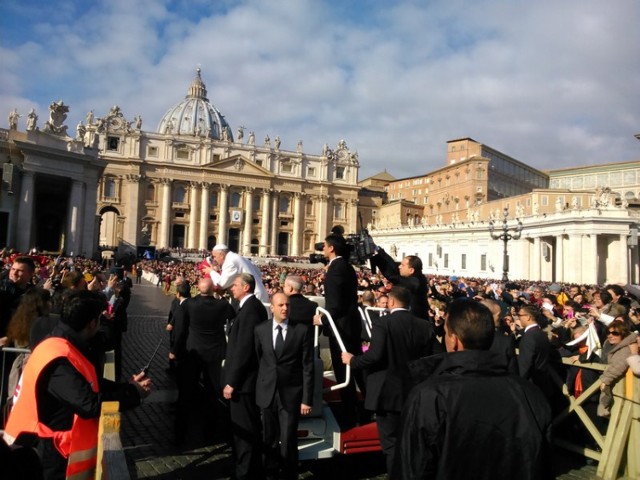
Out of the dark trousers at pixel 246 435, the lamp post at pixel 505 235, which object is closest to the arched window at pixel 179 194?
the lamp post at pixel 505 235

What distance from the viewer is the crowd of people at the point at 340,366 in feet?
6.28

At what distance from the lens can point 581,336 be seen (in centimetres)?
619

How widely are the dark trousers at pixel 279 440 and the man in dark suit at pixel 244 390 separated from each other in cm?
12

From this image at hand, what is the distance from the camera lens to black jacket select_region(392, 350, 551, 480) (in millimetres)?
1883

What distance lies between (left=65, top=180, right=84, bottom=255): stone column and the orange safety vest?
90.8 ft

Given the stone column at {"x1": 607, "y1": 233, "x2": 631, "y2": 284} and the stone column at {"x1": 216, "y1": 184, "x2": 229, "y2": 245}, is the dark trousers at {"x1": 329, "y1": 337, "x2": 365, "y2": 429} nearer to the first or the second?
the stone column at {"x1": 607, "y1": 233, "x2": 631, "y2": 284}

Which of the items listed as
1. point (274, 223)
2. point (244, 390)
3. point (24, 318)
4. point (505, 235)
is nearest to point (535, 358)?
point (244, 390)

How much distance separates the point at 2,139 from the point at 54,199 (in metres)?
10.1

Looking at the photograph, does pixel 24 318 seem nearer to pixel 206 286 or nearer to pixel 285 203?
pixel 206 286

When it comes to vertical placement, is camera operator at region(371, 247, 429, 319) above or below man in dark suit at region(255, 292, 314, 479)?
above

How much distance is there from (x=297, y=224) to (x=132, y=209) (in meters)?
23.6

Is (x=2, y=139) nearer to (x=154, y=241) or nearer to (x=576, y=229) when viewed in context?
(x=576, y=229)

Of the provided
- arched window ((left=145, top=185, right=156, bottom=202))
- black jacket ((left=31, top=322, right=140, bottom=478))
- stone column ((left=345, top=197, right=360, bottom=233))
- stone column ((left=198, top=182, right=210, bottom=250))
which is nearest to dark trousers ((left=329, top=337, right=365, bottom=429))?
black jacket ((left=31, top=322, right=140, bottom=478))

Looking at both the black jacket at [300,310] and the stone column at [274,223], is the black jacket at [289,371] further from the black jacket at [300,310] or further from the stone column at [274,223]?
the stone column at [274,223]
